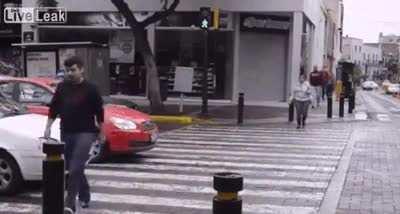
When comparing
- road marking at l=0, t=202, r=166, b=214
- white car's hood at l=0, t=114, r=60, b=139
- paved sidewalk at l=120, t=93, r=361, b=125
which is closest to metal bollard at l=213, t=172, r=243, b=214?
road marking at l=0, t=202, r=166, b=214

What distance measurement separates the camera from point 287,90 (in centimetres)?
3138

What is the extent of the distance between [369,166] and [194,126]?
9.28m

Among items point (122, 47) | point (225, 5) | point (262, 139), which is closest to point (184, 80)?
point (225, 5)

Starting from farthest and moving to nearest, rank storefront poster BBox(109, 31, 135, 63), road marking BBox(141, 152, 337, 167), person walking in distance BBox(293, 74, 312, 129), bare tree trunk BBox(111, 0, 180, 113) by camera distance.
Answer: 1. storefront poster BBox(109, 31, 135, 63)
2. bare tree trunk BBox(111, 0, 180, 113)
3. person walking in distance BBox(293, 74, 312, 129)
4. road marking BBox(141, 152, 337, 167)

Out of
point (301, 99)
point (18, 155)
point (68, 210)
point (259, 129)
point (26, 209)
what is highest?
point (301, 99)

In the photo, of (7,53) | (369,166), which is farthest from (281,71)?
(369,166)

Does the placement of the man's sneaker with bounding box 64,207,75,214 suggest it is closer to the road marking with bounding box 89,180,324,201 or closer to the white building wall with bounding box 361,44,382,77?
the road marking with bounding box 89,180,324,201

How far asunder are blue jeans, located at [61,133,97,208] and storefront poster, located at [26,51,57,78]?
16.7 meters

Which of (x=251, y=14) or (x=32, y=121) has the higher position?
(x=251, y=14)

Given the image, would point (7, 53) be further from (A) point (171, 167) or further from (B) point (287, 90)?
(A) point (171, 167)

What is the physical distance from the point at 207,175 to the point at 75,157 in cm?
398

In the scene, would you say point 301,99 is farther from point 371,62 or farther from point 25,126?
point 371,62

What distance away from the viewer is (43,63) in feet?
81.3

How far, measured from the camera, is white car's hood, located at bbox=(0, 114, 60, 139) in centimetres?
943
